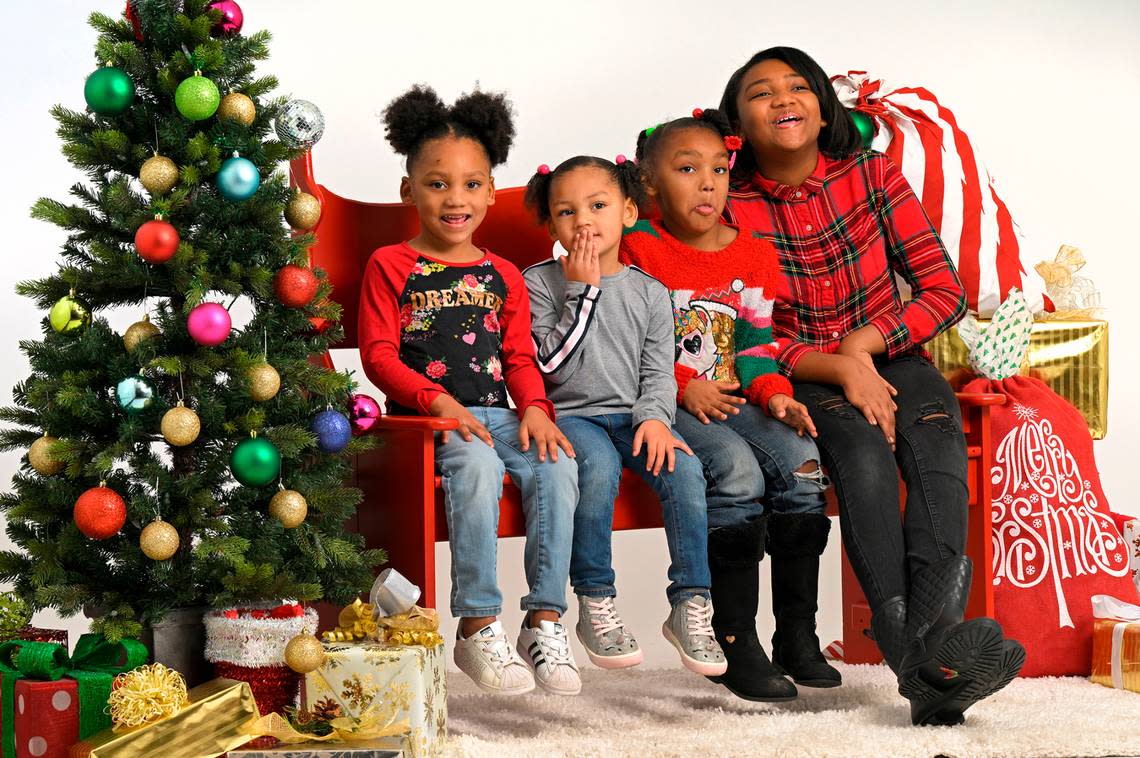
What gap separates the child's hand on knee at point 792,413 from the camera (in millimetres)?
2480

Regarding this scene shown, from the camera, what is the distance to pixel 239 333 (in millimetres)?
2191

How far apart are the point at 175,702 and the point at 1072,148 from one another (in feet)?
10.8

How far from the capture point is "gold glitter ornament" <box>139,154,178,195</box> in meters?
2.11

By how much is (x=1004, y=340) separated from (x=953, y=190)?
0.42m

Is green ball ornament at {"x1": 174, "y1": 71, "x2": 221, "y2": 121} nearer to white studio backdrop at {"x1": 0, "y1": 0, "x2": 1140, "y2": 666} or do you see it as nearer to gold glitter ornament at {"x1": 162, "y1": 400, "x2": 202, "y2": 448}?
gold glitter ornament at {"x1": 162, "y1": 400, "x2": 202, "y2": 448}

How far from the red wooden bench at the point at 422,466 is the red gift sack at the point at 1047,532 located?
282 mm

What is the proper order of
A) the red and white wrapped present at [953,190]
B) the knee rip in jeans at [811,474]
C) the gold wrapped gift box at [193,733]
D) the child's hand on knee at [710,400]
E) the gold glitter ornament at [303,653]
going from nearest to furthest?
the gold wrapped gift box at [193,733]
the gold glitter ornament at [303,653]
the knee rip in jeans at [811,474]
the child's hand on knee at [710,400]
the red and white wrapped present at [953,190]

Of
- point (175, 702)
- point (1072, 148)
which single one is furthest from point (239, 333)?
point (1072, 148)

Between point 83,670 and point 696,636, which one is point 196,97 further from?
point 696,636

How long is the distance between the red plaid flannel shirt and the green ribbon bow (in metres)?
1.36

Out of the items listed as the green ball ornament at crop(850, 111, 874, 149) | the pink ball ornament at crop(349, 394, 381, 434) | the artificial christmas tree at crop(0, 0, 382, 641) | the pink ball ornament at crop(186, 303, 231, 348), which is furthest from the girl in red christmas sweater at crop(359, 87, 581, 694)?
the green ball ornament at crop(850, 111, 874, 149)

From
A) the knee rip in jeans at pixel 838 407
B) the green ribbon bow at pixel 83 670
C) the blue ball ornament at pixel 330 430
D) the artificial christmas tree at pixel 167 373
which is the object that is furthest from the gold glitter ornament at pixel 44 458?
the knee rip in jeans at pixel 838 407

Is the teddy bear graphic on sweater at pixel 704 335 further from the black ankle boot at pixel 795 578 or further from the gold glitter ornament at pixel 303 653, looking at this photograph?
the gold glitter ornament at pixel 303 653

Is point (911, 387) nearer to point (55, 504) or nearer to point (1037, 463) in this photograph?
point (1037, 463)
